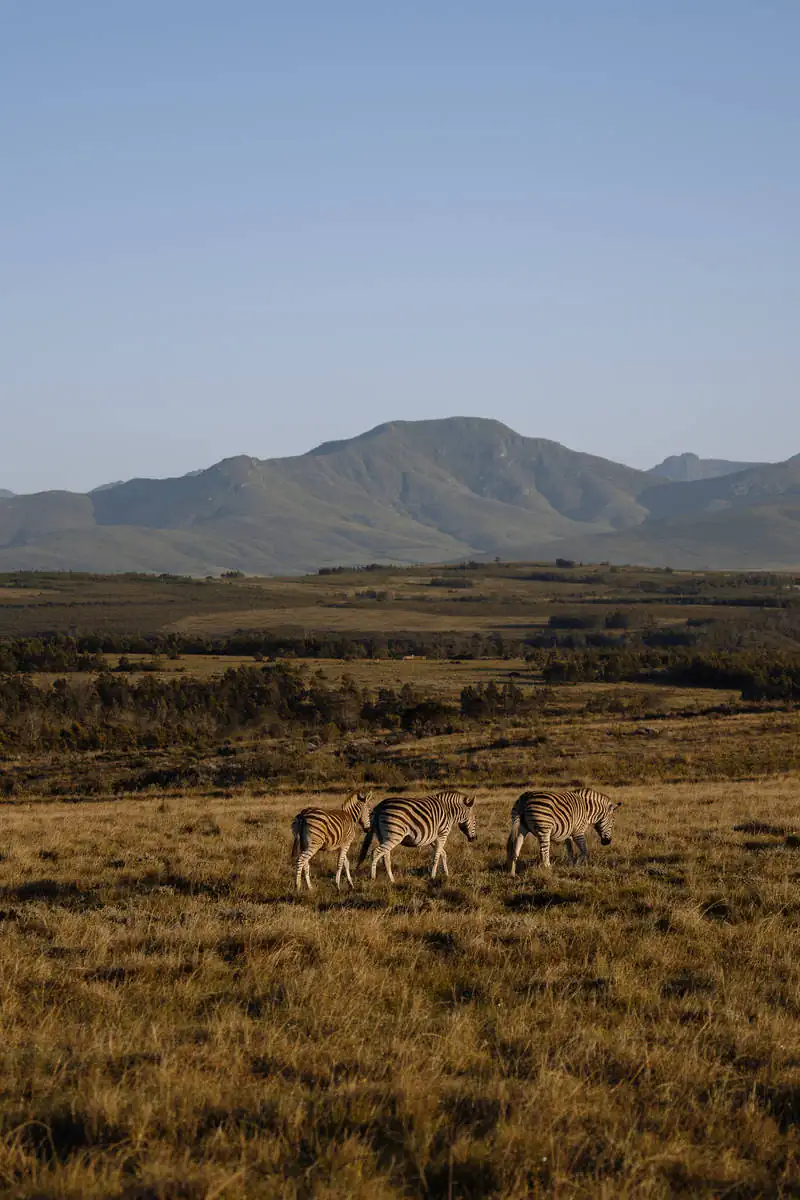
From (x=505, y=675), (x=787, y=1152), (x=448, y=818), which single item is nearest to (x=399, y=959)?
(x=787, y=1152)

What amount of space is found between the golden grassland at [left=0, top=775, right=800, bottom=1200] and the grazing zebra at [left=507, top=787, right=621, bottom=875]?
1.03 metres

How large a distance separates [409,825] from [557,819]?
7.90 feet

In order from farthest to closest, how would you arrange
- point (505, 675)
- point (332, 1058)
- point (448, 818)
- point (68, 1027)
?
point (505, 675) < point (448, 818) < point (68, 1027) < point (332, 1058)

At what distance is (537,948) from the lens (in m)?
9.91

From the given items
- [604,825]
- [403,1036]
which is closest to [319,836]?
[604,825]

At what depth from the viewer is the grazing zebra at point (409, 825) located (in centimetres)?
1422

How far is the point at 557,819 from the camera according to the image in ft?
51.1

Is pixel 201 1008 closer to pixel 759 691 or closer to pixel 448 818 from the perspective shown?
pixel 448 818

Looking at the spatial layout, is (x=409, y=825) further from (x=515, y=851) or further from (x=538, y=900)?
(x=538, y=900)

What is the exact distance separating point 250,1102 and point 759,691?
202ft

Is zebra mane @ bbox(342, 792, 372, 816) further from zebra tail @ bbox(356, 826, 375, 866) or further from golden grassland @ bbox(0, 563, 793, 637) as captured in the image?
golden grassland @ bbox(0, 563, 793, 637)

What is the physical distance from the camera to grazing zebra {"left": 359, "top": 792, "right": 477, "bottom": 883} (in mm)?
14219

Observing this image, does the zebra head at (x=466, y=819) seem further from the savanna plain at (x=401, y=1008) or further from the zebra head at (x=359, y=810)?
the zebra head at (x=359, y=810)

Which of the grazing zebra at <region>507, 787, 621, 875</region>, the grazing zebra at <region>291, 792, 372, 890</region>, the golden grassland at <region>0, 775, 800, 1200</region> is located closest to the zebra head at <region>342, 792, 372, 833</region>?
the grazing zebra at <region>291, 792, 372, 890</region>
